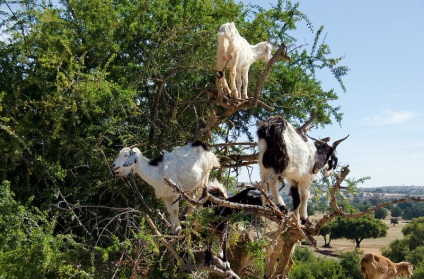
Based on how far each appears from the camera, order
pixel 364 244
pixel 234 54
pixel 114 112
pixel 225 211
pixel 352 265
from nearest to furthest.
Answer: pixel 225 211, pixel 234 54, pixel 114 112, pixel 352 265, pixel 364 244

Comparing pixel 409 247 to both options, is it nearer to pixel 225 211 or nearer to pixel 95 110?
pixel 225 211

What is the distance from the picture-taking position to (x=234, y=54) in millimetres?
6133

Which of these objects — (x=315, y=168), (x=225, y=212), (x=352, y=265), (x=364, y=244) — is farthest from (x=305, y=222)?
(x=364, y=244)

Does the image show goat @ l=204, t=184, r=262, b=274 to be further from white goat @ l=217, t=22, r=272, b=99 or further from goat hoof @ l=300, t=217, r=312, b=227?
white goat @ l=217, t=22, r=272, b=99

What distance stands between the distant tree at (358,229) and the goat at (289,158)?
34532 mm

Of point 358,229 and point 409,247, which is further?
point 358,229

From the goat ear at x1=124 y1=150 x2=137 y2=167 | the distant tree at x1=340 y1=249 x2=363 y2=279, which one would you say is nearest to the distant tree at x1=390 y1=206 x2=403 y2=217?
the distant tree at x1=340 y1=249 x2=363 y2=279

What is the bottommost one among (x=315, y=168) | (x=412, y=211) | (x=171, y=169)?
(x=412, y=211)

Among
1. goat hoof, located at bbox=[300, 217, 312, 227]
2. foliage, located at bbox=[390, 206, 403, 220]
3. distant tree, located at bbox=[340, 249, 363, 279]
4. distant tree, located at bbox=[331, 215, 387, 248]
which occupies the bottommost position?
distant tree, located at bbox=[340, 249, 363, 279]

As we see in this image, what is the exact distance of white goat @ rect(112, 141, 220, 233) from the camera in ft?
18.3

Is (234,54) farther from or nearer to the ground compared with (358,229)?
farther from the ground

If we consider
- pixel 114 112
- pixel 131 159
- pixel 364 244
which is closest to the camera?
pixel 131 159

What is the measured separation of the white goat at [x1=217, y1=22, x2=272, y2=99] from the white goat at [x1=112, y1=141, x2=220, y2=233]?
97cm

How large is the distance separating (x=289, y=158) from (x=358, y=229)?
3655 cm
